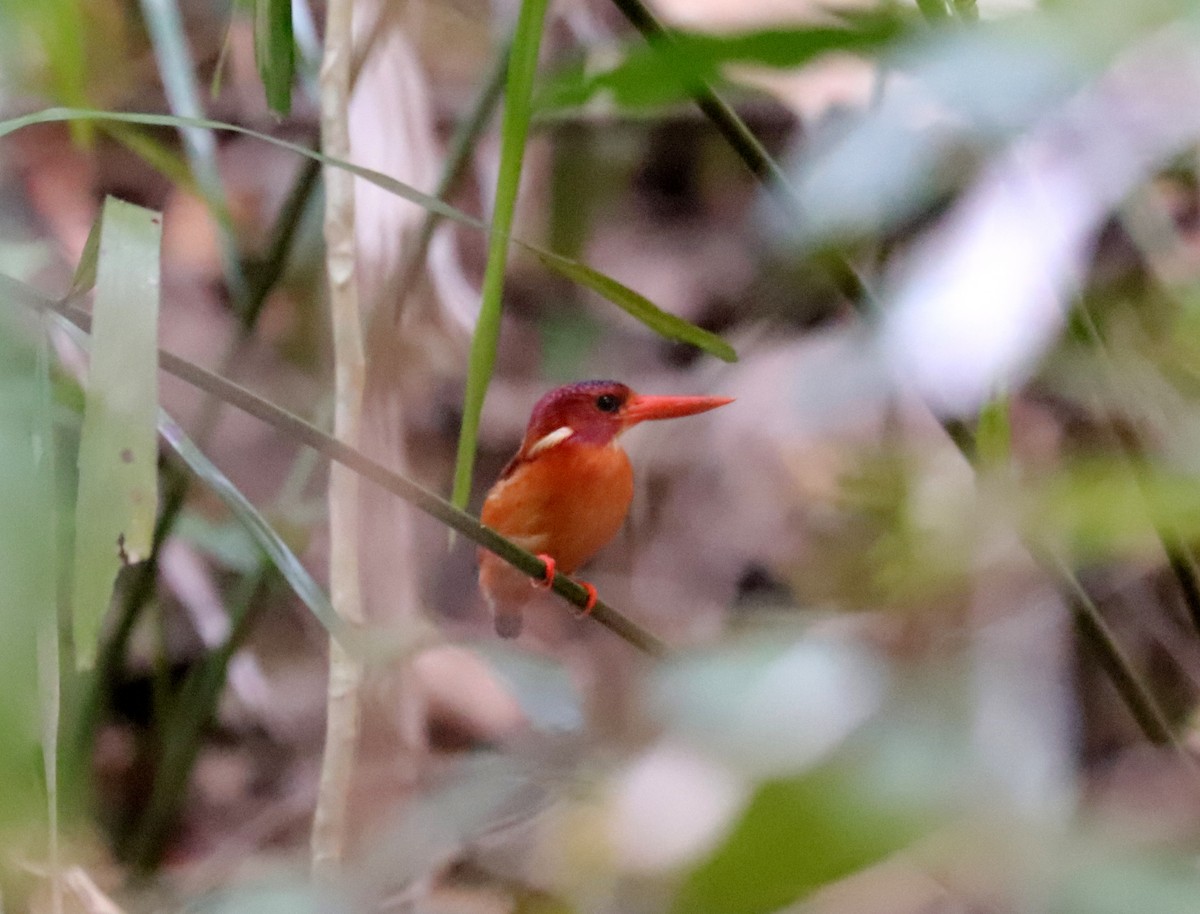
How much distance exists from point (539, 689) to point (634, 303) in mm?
307

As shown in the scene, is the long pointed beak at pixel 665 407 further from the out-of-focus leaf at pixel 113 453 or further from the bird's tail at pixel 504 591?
the out-of-focus leaf at pixel 113 453

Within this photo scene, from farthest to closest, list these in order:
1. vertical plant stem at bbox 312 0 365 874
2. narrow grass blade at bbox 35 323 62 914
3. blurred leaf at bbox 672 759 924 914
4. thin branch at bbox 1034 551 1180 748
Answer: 1. vertical plant stem at bbox 312 0 365 874
2. thin branch at bbox 1034 551 1180 748
3. narrow grass blade at bbox 35 323 62 914
4. blurred leaf at bbox 672 759 924 914

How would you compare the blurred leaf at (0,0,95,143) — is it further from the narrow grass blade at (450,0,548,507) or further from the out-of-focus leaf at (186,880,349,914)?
the out-of-focus leaf at (186,880,349,914)

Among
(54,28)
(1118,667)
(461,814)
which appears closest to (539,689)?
(461,814)

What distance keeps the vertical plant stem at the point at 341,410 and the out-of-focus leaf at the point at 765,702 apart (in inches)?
23.1

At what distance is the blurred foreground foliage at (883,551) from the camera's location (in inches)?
9.6

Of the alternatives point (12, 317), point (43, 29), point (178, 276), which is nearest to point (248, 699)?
point (178, 276)

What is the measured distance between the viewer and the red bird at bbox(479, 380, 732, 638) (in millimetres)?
1014

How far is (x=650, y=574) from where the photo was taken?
5.81 ft

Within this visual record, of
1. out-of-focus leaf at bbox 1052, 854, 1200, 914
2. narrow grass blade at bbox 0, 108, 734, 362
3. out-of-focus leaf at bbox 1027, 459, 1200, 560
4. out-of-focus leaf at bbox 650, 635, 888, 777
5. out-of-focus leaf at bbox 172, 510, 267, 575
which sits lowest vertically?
out-of-focus leaf at bbox 1052, 854, 1200, 914

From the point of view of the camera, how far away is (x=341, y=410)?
919 mm

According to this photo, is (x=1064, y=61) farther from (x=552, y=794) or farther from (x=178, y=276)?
(x=178, y=276)

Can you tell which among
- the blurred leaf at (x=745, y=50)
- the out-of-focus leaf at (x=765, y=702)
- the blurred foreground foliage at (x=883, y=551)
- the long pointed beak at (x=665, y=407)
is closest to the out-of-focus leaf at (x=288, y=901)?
the blurred foreground foliage at (x=883, y=551)

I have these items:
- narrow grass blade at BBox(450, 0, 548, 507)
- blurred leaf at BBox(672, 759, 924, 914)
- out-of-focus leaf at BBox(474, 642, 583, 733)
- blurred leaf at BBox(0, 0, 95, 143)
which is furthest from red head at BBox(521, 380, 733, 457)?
blurred leaf at BBox(672, 759, 924, 914)
